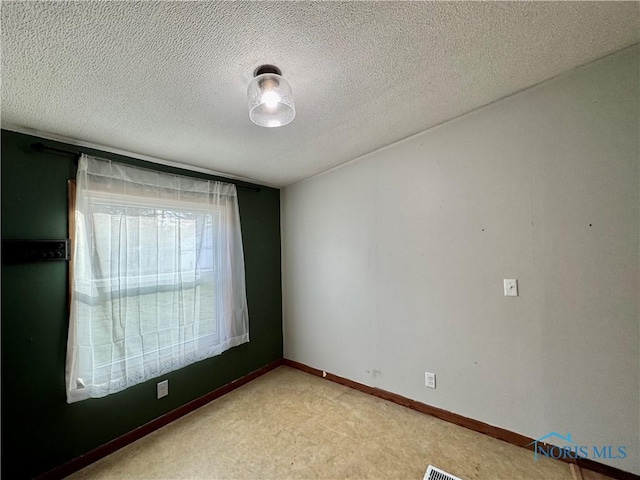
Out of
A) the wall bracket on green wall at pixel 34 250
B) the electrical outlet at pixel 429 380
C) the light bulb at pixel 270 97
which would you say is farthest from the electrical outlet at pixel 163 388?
the light bulb at pixel 270 97

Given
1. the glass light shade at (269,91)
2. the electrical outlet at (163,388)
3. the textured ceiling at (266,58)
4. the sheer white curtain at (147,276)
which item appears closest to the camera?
the textured ceiling at (266,58)

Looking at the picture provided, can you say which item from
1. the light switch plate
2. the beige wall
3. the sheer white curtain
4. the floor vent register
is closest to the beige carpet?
the floor vent register

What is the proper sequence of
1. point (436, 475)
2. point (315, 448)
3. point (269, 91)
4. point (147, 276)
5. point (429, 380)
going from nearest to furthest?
point (269, 91)
point (436, 475)
point (315, 448)
point (147, 276)
point (429, 380)

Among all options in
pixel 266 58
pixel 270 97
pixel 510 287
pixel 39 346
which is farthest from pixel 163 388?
pixel 510 287

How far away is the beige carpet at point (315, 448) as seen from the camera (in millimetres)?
1654

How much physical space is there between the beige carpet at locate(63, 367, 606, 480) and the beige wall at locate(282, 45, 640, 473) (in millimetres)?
221

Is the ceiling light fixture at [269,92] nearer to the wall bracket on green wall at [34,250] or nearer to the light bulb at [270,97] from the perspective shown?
the light bulb at [270,97]

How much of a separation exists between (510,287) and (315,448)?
1795 mm

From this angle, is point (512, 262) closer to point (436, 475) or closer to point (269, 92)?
point (436, 475)

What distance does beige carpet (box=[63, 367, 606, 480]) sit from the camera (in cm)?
165

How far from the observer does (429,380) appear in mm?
2215

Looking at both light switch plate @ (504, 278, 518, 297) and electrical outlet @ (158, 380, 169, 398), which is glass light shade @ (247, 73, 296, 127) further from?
electrical outlet @ (158, 380, 169, 398)

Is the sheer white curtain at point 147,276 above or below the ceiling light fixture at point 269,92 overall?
below

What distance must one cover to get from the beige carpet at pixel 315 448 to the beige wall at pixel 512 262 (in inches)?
8.7
